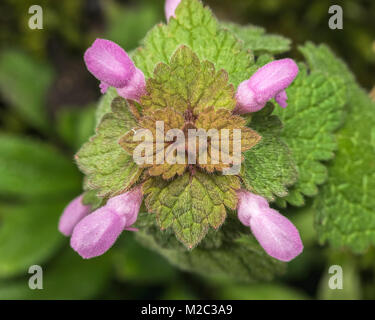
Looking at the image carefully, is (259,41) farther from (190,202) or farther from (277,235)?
(277,235)

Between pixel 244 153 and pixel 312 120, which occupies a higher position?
pixel 312 120

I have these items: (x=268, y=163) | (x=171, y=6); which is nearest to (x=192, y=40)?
(x=171, y=6)

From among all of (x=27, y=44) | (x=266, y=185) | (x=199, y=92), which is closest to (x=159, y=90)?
(x=199, y=92)

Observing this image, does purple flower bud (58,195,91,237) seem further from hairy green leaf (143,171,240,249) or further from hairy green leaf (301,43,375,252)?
hairy green leaf (301,43,375,252)

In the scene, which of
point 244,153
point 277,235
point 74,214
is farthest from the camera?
point 74,214

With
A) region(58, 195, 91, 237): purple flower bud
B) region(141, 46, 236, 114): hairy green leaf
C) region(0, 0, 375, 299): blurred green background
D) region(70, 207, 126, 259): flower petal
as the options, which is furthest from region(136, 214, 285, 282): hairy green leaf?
region(0, 0, 375, 299): blurred green background
